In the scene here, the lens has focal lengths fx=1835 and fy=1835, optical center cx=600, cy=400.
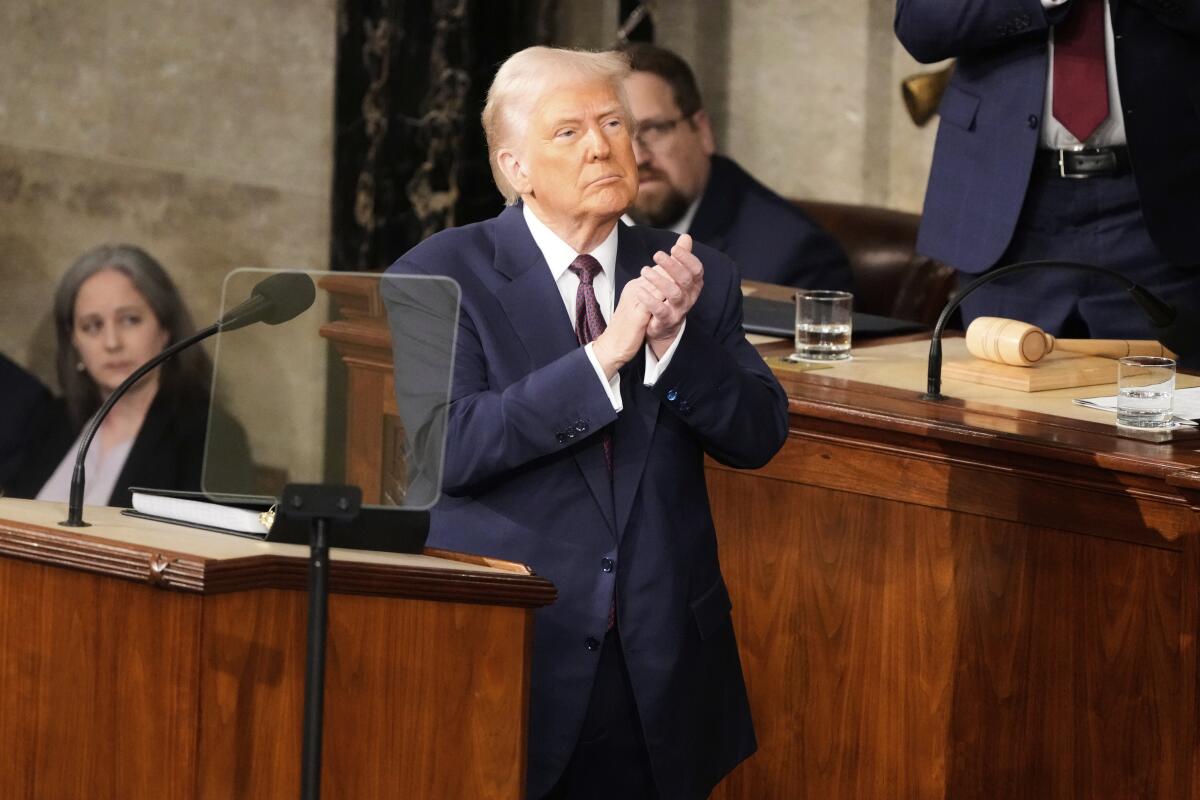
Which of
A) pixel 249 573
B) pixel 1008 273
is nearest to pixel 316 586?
pixel 249 573

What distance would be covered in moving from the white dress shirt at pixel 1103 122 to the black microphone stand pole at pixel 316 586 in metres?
2.09

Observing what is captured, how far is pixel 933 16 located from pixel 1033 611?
1182 millimetres

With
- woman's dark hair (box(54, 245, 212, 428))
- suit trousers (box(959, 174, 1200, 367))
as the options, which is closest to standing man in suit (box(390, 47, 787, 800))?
suit trousers (box(959, 174, 1200, 367))

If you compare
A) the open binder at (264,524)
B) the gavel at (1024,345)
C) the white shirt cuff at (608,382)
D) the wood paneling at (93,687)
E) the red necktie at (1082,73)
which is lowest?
the wood paneling at (93,687)

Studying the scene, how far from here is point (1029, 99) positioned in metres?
3.42

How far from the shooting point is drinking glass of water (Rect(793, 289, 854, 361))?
11.0 feet

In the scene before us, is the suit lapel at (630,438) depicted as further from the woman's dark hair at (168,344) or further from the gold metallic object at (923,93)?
the gold metallic object at (923,93)

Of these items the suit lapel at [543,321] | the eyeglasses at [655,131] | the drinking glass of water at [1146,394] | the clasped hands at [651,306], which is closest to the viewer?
the clasped hands at [651,306]

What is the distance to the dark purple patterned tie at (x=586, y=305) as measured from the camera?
2.34m

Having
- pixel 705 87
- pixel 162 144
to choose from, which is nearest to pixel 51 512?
pixel 162 144

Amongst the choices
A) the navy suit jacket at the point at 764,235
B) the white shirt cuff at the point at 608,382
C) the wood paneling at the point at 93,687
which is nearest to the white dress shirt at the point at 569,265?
the white shirt cuff at the point at 608,382

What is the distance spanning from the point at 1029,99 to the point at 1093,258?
34cm

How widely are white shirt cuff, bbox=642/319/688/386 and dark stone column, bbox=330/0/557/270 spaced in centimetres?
316

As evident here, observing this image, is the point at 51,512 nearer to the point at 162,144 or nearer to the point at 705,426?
the point at 705,426
